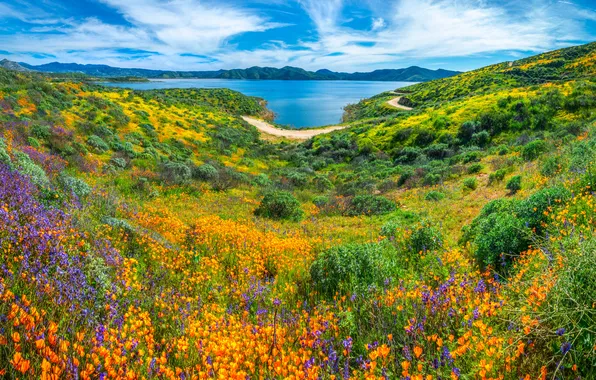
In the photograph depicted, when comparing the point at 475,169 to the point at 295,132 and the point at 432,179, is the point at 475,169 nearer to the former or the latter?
the point at 432,179

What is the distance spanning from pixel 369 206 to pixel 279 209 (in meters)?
3.65

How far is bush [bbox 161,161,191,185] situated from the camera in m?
14.9

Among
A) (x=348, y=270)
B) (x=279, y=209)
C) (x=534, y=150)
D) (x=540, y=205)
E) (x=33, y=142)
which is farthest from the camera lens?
(x=534, y=150)

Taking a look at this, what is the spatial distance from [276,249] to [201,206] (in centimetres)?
626

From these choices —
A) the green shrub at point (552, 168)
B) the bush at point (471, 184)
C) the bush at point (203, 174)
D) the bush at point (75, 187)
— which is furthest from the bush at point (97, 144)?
the green shrub at point (552, 168)

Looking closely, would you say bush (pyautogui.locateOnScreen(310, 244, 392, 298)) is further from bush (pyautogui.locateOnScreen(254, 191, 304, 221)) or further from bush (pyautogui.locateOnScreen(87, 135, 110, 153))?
bush (pyautogui.locateOnScreen(87, 135, 110, 153))

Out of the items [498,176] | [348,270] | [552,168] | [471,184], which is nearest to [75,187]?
[348,270]

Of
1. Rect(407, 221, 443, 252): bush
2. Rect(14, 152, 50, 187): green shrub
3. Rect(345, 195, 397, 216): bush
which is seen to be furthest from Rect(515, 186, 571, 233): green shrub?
Rect(14, 152, 50, 187): green shrub

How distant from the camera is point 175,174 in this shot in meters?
16.0

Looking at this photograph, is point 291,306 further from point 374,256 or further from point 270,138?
point 270,138

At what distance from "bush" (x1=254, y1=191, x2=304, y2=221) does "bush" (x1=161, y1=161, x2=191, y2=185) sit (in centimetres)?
483

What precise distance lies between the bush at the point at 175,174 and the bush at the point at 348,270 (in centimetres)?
1130

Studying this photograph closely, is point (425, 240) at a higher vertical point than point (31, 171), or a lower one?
lower

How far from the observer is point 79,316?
2787 mm
